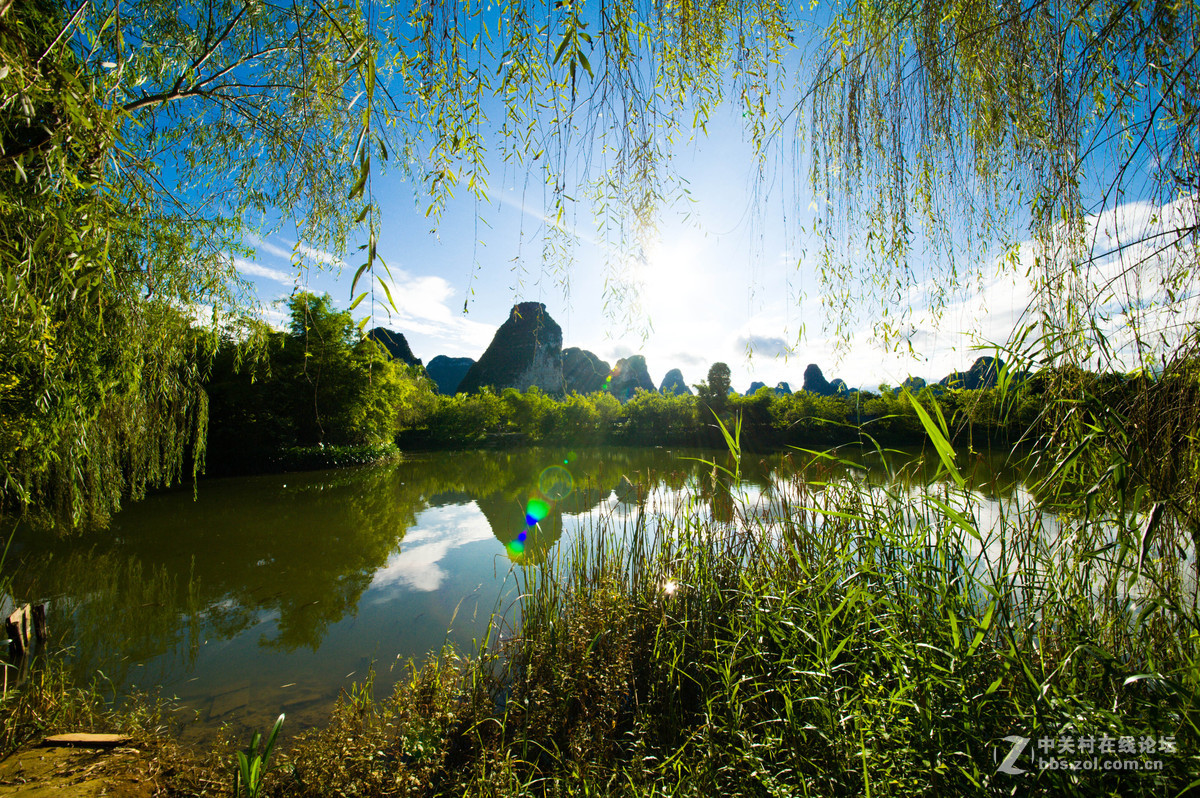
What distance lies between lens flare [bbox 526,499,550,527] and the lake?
0.06 m

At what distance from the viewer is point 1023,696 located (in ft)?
3.46

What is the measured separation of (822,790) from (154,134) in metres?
4.64

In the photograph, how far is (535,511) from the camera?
745 centimetres

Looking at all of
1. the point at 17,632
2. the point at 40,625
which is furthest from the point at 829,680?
the point at 40,625

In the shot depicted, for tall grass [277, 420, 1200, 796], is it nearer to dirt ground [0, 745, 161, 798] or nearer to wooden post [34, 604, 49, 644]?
dirt ground [0, 745, 161, 798]

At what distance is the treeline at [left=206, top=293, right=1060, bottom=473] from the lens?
40.7 ft

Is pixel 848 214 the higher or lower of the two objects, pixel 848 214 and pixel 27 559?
the higher

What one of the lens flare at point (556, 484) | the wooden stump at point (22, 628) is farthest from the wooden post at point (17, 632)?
the lens flare at point (556, 484)

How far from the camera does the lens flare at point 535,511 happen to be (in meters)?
6.80

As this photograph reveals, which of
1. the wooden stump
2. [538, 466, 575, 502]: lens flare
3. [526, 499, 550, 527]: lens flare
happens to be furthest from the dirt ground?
[538, 466, 575, 502]: lens flare

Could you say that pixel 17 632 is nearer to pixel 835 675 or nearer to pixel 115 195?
pixel 115 195

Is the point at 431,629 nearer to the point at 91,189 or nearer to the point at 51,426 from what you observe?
the point at 51,426

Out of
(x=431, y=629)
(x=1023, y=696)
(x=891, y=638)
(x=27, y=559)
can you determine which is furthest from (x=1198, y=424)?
(x=27, y=559)

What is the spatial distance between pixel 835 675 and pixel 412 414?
77.6 feet
